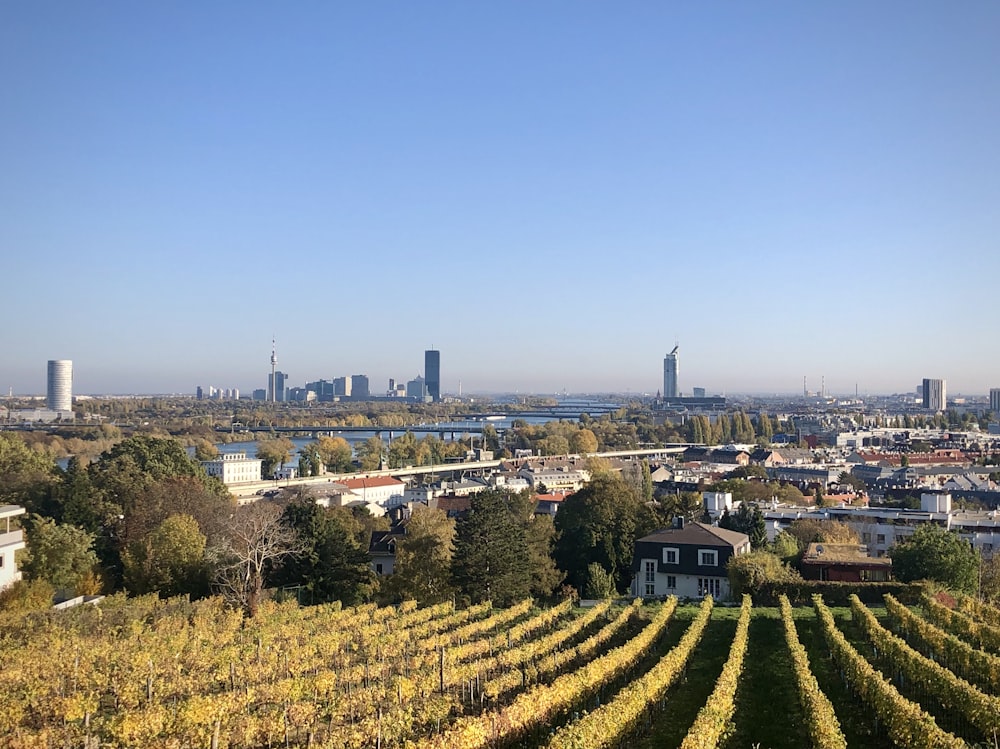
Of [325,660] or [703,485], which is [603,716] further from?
[703,485]

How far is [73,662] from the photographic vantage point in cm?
1237

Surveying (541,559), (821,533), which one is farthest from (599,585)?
(821,533)

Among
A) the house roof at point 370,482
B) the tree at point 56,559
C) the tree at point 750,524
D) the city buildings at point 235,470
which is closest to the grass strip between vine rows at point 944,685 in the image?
the tree at point 750,524

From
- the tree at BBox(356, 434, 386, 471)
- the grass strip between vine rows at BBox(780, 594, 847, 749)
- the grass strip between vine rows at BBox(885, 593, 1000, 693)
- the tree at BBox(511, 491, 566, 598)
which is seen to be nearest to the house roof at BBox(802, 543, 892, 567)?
the tree at BBox(511, 491, 566, 598)

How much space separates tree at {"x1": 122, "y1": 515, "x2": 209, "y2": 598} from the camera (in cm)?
2162

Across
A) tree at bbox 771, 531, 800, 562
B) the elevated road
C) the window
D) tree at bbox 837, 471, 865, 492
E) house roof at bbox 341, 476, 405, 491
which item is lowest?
the elevated road

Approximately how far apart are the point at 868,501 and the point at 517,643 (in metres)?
31.7

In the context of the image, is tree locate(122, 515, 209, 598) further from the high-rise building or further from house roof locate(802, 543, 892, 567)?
the high-rise building

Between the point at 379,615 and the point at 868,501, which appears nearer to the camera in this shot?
the point at 379,615

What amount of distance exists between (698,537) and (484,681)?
13052 mm

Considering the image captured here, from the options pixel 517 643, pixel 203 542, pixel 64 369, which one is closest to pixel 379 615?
pixel 517 643

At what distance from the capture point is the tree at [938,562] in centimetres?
2155

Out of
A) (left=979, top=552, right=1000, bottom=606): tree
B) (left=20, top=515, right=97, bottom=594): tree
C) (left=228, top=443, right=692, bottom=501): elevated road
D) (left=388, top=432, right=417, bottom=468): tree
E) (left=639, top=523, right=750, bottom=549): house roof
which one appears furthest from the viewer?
(left=388, top=432, right=417, bottom=468): tree

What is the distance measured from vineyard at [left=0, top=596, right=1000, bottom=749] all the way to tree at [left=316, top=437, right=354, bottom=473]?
5478cm
